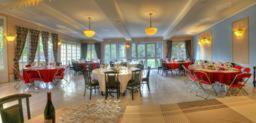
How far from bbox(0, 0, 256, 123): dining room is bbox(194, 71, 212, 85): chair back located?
26 millimetres

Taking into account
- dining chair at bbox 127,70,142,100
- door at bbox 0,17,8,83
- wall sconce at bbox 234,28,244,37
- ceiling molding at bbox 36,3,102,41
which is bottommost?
dining chair at bbox 127,70,142,100

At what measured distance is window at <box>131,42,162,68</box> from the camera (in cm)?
1840

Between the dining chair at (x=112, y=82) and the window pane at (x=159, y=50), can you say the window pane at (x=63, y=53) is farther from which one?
the dining chair at (x=112, y=82)

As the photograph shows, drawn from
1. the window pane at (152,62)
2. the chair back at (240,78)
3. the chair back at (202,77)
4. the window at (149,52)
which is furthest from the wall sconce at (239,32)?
the window pane at (152,62)

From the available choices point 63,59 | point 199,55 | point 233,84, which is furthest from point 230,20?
point 63,59

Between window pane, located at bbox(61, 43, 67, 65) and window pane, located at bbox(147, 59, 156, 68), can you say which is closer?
window pane, located at bbox(61, 43, 67, 65)

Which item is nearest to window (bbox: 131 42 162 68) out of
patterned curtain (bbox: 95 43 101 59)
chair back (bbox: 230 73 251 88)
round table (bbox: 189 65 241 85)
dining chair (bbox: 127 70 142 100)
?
patterned curtain (bbox: 95 43 101 59)

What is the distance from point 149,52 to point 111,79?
43.2 ft

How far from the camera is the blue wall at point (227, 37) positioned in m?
7.22

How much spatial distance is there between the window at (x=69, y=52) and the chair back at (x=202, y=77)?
11431 mm

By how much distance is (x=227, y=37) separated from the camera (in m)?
9.42

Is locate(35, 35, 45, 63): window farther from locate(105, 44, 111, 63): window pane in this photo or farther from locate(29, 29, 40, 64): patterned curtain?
locate(105, 44, 111, 63): window pane

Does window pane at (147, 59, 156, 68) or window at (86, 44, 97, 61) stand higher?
window at (86, 44, 97, 61)

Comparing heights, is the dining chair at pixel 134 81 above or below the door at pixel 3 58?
below
